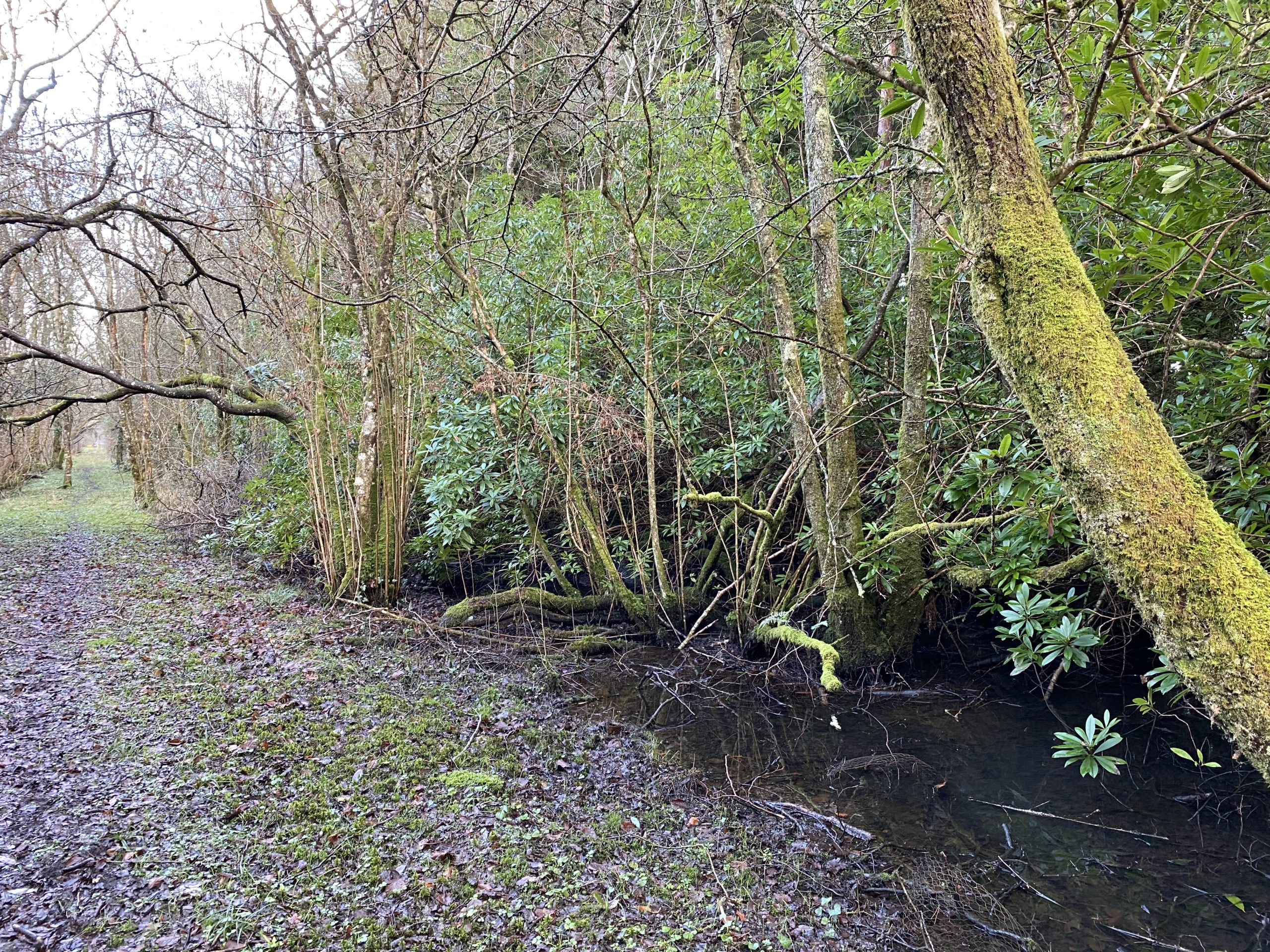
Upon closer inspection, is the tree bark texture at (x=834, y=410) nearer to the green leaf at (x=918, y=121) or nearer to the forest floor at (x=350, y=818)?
the forest floor at (x=350, y=818)

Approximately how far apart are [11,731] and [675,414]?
5.54 metres

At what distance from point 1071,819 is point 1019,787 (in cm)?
36

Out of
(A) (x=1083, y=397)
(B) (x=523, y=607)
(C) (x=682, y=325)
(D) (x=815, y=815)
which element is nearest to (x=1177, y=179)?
(A) (x=1083, y=397)

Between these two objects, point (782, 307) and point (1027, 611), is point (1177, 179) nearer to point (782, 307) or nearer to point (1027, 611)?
point (1027, 611)

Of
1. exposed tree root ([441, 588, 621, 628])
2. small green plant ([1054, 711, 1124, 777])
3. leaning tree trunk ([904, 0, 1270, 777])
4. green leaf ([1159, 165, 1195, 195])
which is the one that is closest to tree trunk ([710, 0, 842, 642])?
exposed tree root ([441, 588, 621, 628])

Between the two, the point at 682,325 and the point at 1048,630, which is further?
the point at 682,325

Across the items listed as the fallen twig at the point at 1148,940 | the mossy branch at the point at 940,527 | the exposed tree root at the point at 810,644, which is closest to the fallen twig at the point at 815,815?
the fallen twig at the point at 1148,940

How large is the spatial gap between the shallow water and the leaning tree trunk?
2604 mm

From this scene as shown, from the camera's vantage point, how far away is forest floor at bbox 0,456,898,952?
267 centimetres

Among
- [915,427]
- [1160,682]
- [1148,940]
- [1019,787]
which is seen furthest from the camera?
[915,427]

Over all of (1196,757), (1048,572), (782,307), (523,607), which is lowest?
(1196,757)

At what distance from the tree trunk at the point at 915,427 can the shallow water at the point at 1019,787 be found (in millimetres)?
865

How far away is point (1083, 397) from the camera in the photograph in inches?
48.9

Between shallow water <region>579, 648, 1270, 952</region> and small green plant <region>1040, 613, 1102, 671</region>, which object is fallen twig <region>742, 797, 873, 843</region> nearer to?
shallow water <region>579, 648, 1270, 952</region>
